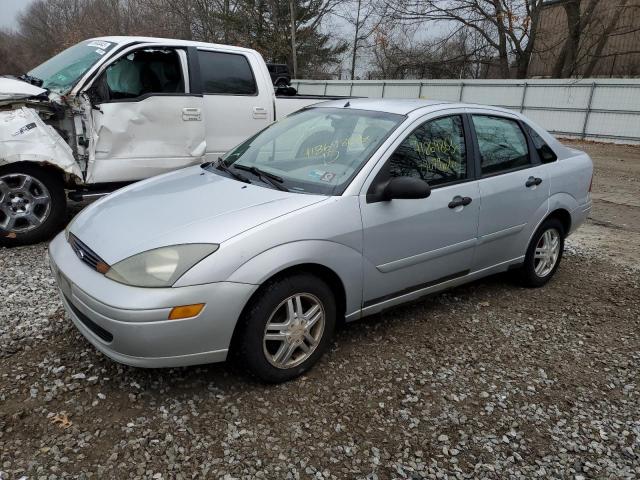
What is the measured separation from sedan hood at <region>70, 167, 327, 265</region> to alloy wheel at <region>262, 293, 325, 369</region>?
0.52m

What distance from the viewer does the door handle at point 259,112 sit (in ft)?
20.4

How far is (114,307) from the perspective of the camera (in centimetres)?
249

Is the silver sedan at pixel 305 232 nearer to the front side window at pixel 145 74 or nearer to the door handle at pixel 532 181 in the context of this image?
the door handle at pixel 532 181

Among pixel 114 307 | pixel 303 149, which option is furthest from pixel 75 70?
pixel 114 307

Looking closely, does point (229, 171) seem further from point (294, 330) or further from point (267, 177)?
point (294, 330)

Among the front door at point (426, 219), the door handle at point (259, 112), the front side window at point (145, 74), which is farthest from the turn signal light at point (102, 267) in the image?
the door handle at point (259, 112)

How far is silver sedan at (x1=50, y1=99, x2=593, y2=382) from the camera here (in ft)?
8.43

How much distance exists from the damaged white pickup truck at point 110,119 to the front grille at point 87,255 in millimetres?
2137

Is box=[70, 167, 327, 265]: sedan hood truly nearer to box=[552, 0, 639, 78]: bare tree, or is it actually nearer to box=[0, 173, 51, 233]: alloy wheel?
box=[0, 173, 51, 233]: alloy wheel

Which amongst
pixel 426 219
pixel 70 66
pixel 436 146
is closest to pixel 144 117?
pixel 70 66

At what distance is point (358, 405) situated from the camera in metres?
2.86

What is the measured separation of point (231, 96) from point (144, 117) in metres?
1.14

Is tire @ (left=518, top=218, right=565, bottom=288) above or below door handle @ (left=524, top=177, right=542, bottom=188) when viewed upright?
below

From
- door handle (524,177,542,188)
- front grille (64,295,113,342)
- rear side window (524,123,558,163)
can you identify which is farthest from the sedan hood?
rear side window (524,123,558,163)
